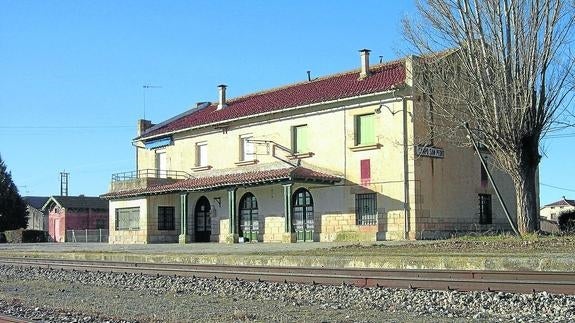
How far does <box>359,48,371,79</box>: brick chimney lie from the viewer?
116ft

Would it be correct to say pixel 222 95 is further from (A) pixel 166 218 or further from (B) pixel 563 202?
(B) pixel 563 202

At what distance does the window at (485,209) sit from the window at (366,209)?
619 centimetres

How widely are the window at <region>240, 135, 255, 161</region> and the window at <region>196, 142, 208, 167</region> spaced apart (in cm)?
329

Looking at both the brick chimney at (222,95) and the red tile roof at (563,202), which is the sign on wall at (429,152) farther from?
the red tile roof at (563,202)

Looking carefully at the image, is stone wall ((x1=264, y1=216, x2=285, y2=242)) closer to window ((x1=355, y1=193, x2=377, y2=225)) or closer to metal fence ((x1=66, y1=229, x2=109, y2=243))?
window ((x1=355, y1=193, x2=377, y2=225))

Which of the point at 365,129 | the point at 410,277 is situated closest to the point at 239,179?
the point at 365,129

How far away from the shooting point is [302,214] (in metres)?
34.6

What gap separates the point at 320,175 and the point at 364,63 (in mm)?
6785

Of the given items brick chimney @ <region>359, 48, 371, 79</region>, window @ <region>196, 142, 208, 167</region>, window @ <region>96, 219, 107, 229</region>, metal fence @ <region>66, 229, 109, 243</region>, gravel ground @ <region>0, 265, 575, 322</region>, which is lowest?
metal fence @ <region>66, 229, 109, 243</region>

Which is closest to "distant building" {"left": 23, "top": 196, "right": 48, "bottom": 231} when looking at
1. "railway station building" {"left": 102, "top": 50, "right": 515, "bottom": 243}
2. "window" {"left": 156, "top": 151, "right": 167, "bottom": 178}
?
"window" {"left": 156, "top": 151, "right": 167, "bottom": 178}

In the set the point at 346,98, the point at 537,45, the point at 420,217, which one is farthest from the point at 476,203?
the point at 537,45

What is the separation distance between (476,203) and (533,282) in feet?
75.6

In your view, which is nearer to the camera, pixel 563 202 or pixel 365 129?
pixel 365 129

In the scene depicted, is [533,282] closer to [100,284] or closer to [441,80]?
[100,284]
